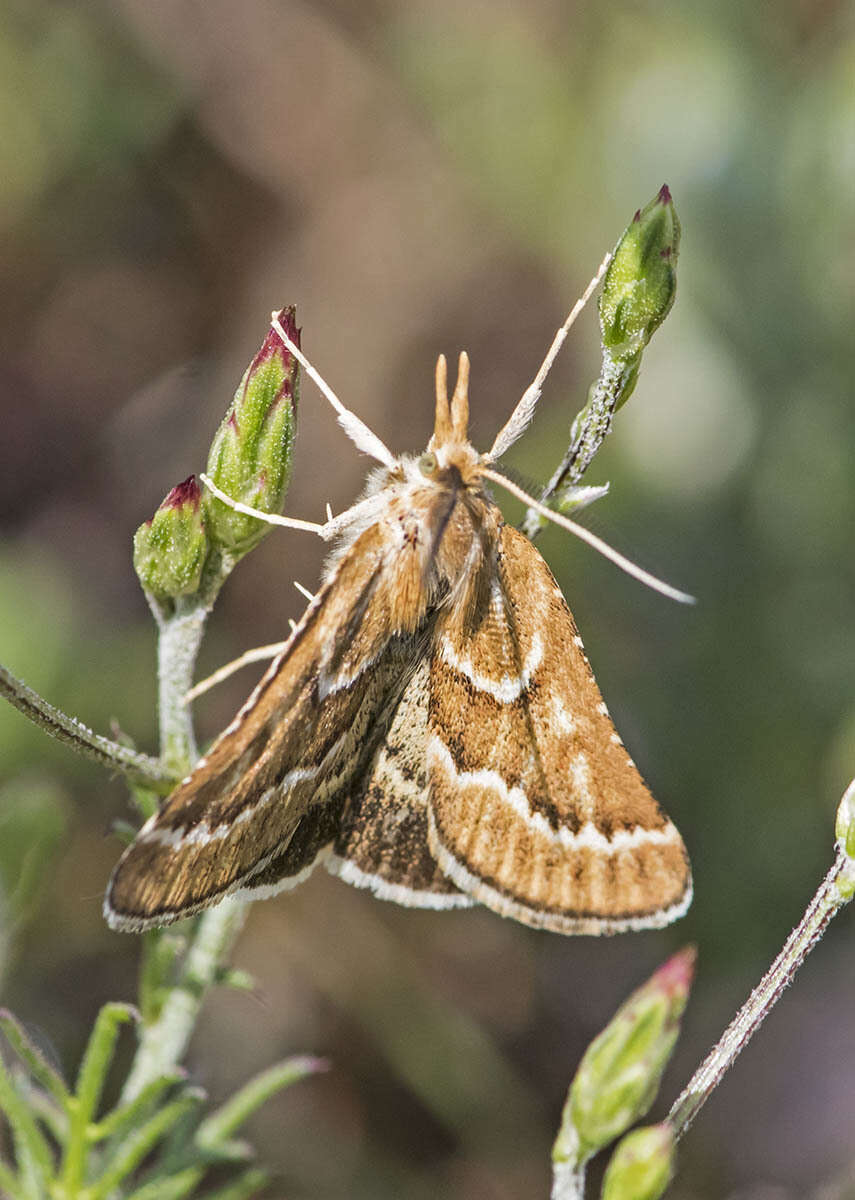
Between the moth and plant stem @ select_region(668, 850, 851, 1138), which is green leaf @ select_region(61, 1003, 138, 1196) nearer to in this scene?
the moth

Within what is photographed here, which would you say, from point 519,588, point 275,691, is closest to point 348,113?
point 519,588

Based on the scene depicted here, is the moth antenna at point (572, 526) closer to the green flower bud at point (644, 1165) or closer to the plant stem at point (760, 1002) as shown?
the plant stem at point (760, 1002)

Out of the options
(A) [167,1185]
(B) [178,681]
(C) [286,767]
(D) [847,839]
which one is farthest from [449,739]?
(A) [167,1185]

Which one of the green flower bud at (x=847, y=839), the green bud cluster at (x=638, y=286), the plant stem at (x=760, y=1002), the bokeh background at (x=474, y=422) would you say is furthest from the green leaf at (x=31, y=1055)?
the bokeh background at (x=474, y=422)

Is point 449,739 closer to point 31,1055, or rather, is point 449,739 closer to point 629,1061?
point 629,1061

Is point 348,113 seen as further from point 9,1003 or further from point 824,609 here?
point 9,1003

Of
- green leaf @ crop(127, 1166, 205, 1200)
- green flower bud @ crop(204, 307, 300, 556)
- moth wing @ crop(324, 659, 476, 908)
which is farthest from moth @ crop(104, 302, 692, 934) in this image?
green leaf @ crop(127, 1166, 205, 1200)
